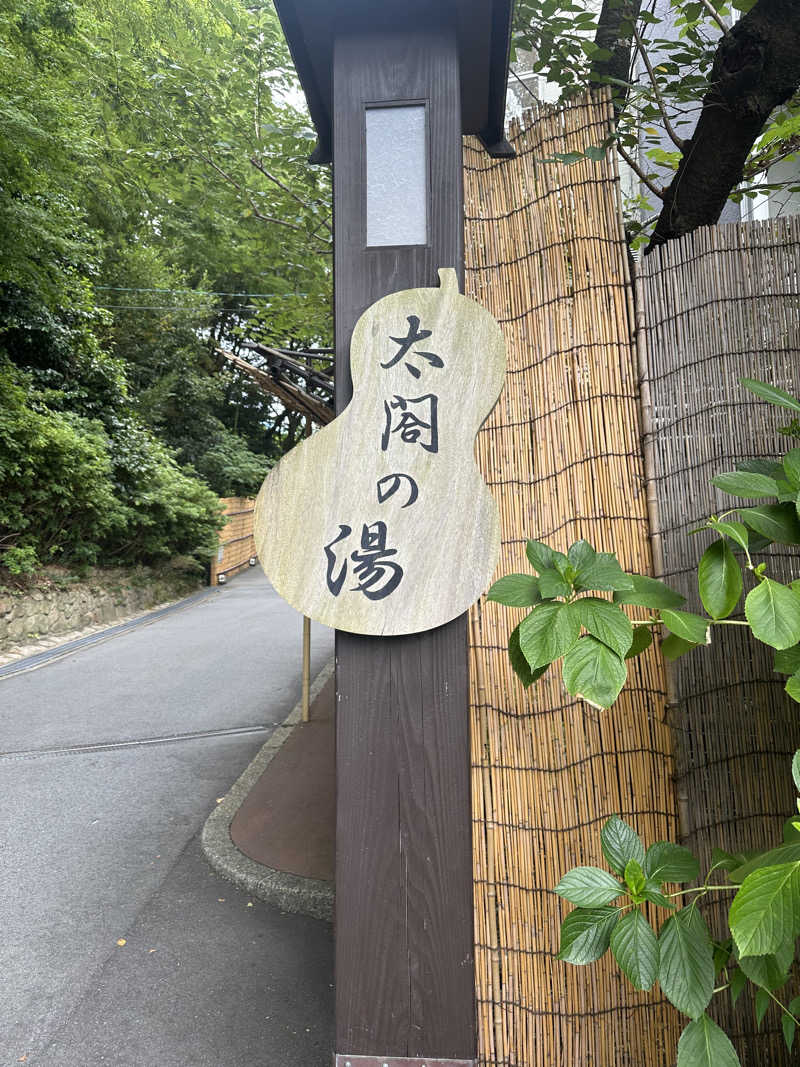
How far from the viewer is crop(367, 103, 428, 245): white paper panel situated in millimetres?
1896

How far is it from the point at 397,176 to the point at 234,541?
1964cm

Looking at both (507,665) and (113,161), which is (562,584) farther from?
(113,161)

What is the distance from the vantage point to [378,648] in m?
1.82

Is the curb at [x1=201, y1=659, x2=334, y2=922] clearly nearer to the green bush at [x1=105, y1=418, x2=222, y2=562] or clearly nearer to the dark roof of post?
the dark roof of post

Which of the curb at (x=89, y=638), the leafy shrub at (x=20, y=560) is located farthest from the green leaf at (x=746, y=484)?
the leafy shrub at (x=20, y=560)

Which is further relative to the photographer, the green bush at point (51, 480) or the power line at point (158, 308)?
the power line at point (158, 308)

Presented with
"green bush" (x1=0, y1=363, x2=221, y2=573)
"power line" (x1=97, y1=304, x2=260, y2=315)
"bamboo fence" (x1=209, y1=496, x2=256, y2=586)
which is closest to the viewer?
"green bush" (x1=0, y1=363, x2=221, y2=573)

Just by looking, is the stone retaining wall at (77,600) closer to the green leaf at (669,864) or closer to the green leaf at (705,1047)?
the green leaf at (669,864)

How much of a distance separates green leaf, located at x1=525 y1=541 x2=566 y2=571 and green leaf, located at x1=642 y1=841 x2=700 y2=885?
2.05ft

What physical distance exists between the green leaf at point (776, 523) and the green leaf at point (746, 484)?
40mm

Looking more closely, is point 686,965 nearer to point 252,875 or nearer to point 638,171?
point 252,875

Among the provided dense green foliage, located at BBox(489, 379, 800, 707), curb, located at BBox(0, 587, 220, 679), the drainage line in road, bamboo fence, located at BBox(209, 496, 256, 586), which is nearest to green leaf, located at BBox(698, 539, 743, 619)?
dense green foliage, located at BBox(489, 379, 800, 707)

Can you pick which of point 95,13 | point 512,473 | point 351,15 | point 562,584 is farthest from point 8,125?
point 562,584

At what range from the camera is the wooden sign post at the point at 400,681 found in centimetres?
176
